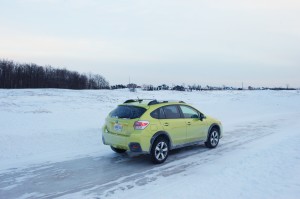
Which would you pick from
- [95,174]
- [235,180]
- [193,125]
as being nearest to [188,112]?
[193,125]

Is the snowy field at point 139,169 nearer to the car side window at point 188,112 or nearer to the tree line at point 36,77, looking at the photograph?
the car side window at point 188,112

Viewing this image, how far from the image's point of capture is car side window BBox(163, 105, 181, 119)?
29.4 feet

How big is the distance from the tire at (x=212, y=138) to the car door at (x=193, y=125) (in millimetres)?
291

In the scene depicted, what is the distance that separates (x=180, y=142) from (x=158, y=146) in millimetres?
985

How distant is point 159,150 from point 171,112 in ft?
4.10

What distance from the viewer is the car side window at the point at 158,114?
8547 mm

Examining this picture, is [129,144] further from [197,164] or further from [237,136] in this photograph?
[237,136]

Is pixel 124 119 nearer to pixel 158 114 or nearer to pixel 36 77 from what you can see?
pixel 158 114

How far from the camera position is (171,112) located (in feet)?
30.0

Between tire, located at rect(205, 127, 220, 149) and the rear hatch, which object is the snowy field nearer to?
tire, located at rect(205, 127, 220, 149)

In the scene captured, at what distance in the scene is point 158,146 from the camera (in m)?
8.46

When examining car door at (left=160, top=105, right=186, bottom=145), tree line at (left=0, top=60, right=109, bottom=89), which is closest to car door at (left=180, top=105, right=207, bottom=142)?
car door at (left=160, top=105, right=186, bottom=145)

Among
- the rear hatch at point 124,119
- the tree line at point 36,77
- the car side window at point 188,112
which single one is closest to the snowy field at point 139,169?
the rear hatch at point 124,119

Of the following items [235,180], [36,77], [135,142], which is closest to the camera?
[235,180]
